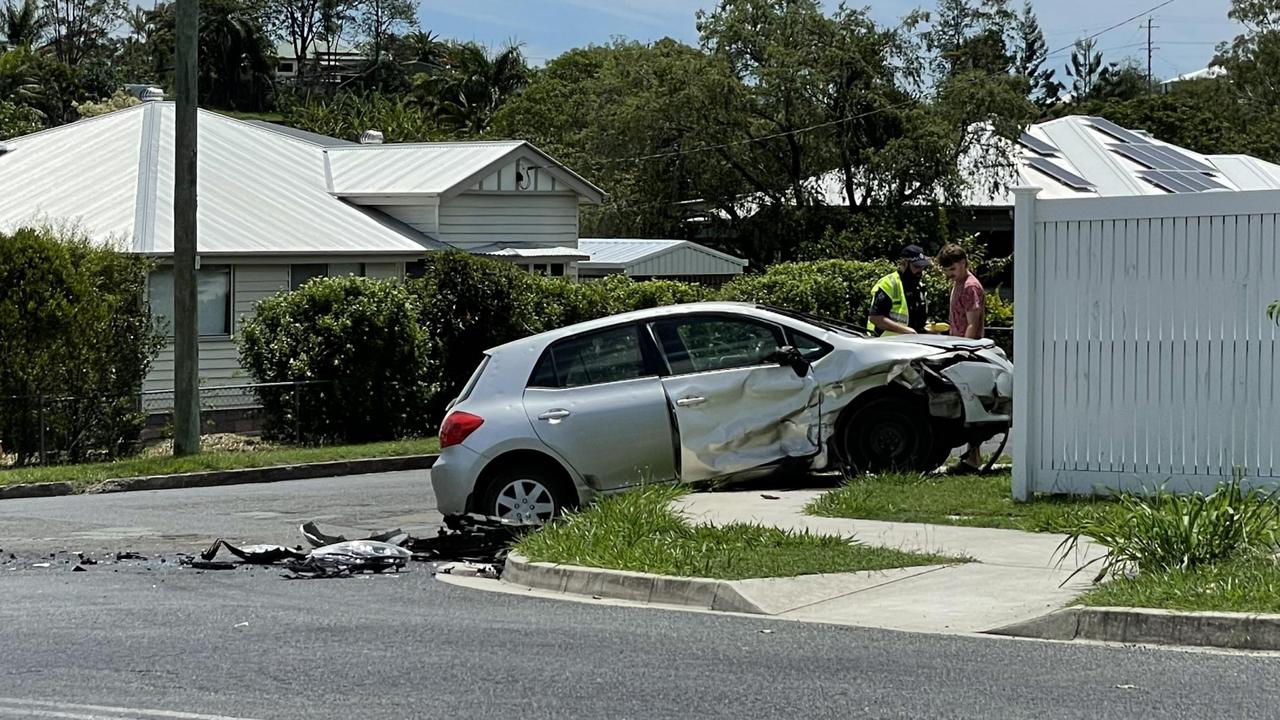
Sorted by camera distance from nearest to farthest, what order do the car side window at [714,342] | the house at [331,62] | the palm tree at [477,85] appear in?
1. the car side window at [714,342]
2. the palm tree at [477,85]
3. the house at [331,62]

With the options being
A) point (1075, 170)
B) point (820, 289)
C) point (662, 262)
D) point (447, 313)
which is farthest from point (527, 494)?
point (1075, 170)

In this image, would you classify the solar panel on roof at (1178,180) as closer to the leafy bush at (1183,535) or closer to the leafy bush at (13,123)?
the leafy bush at (13,123)

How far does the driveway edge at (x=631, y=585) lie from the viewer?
9141 millimetres

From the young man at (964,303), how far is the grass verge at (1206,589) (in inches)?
214

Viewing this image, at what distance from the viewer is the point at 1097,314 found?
11672mm

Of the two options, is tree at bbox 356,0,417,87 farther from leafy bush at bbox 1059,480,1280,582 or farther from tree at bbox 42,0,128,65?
leafy bush at bbox 1059,480,1280,582

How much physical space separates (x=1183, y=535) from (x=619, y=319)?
5227 mm

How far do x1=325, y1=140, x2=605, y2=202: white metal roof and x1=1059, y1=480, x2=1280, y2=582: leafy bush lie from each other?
81.6 ft

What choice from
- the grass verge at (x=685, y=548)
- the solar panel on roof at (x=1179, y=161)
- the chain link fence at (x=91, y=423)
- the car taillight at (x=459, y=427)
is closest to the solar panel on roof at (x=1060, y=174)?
the solar panel on roof at (x=1179, y=161)

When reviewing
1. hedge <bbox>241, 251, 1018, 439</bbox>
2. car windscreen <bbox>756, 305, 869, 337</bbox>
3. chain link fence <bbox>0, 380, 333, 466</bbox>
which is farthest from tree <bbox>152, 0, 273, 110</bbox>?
car windscreen <bbox>756, 305, 869, 337</bbox>

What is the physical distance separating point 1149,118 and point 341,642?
76.1m

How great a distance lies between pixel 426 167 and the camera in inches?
1371

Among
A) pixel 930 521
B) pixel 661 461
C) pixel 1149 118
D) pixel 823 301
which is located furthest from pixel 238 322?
pixel 1149 118

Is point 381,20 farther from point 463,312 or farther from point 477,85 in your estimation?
Answer: point 463,312
